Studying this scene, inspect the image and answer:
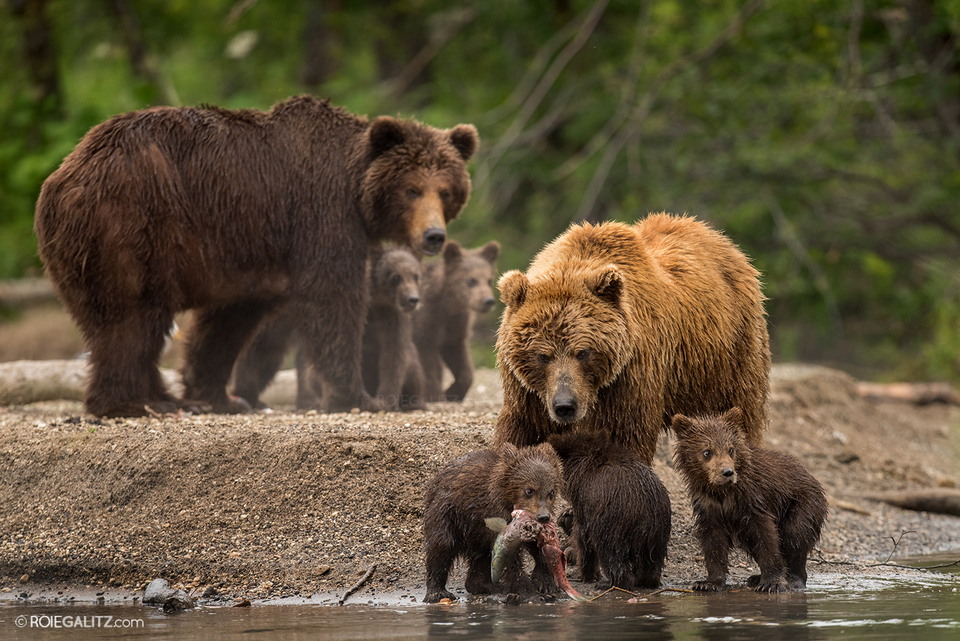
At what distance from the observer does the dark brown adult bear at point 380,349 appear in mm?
10539

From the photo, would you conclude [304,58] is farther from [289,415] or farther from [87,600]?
[87,600]

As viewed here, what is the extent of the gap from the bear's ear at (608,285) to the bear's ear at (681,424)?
2.46ft

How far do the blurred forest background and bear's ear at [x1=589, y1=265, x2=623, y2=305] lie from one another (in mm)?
8688

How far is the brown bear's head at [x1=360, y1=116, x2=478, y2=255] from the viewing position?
9695 millimetres

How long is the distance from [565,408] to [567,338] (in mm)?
374

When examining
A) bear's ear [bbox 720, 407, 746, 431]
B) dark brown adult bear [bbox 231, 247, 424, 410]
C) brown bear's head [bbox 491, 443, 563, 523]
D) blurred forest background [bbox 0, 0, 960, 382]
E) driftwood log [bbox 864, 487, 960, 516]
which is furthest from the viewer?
blurred forest background [bbox 0, 0, 960, 382]

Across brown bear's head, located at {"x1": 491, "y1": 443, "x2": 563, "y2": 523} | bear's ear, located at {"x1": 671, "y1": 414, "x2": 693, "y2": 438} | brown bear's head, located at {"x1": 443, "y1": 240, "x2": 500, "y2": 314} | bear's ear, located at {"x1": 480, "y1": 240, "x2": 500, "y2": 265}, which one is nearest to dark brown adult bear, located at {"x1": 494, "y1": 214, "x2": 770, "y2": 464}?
bear's ear, located at {"x1": 671, "y1": 414, "x2": 693, "y2": 438}

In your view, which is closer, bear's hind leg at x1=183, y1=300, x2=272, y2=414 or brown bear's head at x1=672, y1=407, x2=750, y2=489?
brown bear's head at x1=672, y1=407, x2=750, y2=489

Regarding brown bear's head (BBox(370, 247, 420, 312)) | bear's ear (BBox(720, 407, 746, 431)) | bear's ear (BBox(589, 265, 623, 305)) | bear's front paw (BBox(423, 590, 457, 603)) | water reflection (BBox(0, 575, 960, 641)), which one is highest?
brown bear's head (BBox(370, 247, 420, 312))

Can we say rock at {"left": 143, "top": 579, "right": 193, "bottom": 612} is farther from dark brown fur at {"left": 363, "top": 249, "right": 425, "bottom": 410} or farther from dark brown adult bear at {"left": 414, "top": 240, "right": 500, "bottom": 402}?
dark brown adult bear at {"left": 414, "top": 240, "right": 500, "bottom": 402}

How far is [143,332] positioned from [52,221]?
1.04m

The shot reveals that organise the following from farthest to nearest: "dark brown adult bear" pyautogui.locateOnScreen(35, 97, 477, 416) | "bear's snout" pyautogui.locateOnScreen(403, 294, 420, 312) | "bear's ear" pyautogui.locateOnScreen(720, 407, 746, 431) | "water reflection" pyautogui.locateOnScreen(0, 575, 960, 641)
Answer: "bear's snout" pyautogui.locateOnScreen(403, 294, 420, 312) → "dark brown adult bear" pyautogui.locateOnScreen(35, 97, 477, 416) → "bear's ear" pyautogui.locateOnScreen(720, 407, 746, 431) → "water reflection" pyautogui.locateOnScreen(0, 575, 960, 641)

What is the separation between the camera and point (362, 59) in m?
25.9

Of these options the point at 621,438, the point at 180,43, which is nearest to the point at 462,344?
the point at 621,438
